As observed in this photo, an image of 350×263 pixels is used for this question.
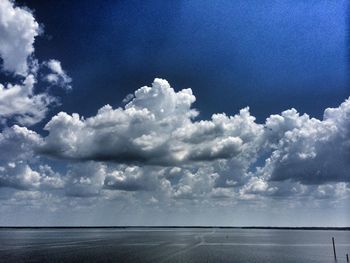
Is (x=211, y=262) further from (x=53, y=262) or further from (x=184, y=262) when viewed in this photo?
(x=53, y=262)

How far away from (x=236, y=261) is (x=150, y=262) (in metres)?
24.8

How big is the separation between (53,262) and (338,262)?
7805 centimetres

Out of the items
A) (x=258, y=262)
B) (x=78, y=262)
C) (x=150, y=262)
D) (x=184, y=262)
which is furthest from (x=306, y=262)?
(x=78, y=262)

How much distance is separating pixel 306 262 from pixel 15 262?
8000 centimetres

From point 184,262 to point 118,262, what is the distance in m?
18.5

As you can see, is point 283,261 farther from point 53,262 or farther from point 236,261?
point 53,262

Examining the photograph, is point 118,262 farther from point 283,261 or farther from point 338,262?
point 338,262

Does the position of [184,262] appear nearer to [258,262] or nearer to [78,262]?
[258,262]

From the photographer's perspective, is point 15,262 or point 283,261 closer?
point 15,262

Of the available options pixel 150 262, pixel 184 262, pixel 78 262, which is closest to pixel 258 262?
pixel 184 262

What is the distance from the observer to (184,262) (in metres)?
101

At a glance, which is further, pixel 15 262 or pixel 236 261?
pixel 236 261

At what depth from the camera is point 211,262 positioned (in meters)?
102

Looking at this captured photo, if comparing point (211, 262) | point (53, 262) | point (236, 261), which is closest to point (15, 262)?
point (53, 262)
